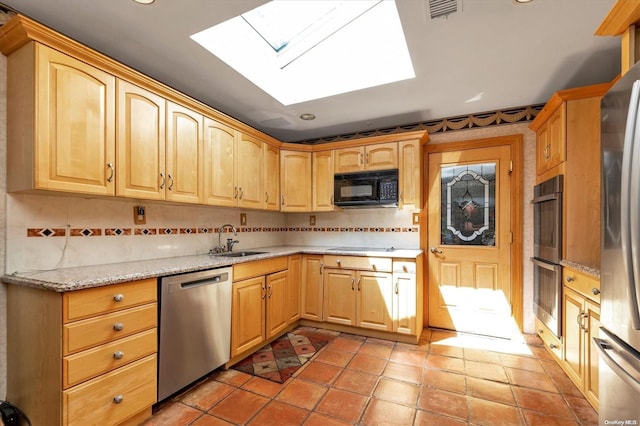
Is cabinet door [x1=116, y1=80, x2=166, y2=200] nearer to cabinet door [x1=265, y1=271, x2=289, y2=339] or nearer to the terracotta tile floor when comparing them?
cabinet door [x1=265, y1=271, x2=289, y2=339]

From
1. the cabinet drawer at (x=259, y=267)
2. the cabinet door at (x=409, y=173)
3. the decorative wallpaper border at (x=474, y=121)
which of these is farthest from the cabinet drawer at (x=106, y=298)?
the decorative wallpaper border at (x=474, y=121)

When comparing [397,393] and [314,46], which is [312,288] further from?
[314,46]

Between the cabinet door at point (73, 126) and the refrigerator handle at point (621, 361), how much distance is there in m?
2.61

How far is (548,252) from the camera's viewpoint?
2436mm

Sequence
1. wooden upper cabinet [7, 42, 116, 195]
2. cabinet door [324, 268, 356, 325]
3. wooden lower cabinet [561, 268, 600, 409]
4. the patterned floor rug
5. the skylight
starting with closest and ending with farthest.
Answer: wooden upper cabinet [7, 42, 116, 195], wooden lower cabinet [561, 268, 600, 409], the skylight, the patterned floor rug, cabinet door [324, 268, 356, 325]

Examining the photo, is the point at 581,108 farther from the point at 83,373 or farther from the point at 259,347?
the point at 83,373

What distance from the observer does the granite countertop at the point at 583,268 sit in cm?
171

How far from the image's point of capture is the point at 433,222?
337 centimetres

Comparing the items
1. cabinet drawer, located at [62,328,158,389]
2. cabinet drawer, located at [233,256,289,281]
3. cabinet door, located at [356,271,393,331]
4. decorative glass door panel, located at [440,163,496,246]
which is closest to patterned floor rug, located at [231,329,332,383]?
cabinet door, located at [356,271,393,331]

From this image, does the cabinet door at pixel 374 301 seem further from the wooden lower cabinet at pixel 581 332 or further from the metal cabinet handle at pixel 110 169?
the metal cabinet handle at pixel 110 169

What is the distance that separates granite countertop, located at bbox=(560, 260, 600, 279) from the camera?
1.71m

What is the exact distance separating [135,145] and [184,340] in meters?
1.35

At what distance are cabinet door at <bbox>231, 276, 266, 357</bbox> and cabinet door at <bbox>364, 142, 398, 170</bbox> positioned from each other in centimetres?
175

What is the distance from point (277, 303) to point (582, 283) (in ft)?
7.89
